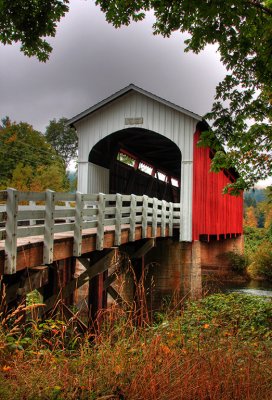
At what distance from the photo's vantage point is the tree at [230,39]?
15.1 feet

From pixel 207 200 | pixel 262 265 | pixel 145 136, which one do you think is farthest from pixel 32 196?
pixel 262 265

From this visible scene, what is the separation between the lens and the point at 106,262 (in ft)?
25.7

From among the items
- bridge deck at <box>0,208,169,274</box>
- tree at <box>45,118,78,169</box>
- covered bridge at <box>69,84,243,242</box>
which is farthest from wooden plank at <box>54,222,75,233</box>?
tree at <box>45,118,78,169</box>

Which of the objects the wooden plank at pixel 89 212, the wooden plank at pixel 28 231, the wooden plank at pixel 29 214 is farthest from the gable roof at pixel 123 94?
the wooden plank at pixel 28 231

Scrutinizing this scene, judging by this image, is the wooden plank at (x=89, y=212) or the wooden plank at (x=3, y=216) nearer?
the wooden plank at (x=3, y=216)

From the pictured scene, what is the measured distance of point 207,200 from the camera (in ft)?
51.2

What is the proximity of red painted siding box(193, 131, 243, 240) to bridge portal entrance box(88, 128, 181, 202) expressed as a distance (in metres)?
2.51

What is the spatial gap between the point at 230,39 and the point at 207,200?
34.1 ft

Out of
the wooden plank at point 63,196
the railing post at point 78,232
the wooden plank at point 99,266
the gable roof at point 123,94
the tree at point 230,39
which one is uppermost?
the gable roof at point 123,94

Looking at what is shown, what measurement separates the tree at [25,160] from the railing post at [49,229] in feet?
92.0

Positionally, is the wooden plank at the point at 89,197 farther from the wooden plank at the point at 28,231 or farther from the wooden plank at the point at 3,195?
the wooden plank at the point at 3,195

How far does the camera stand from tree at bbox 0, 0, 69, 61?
224 inches

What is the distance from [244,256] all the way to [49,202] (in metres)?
21.4

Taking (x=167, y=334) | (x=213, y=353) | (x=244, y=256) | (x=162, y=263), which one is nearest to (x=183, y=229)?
(x=162, y=263)
